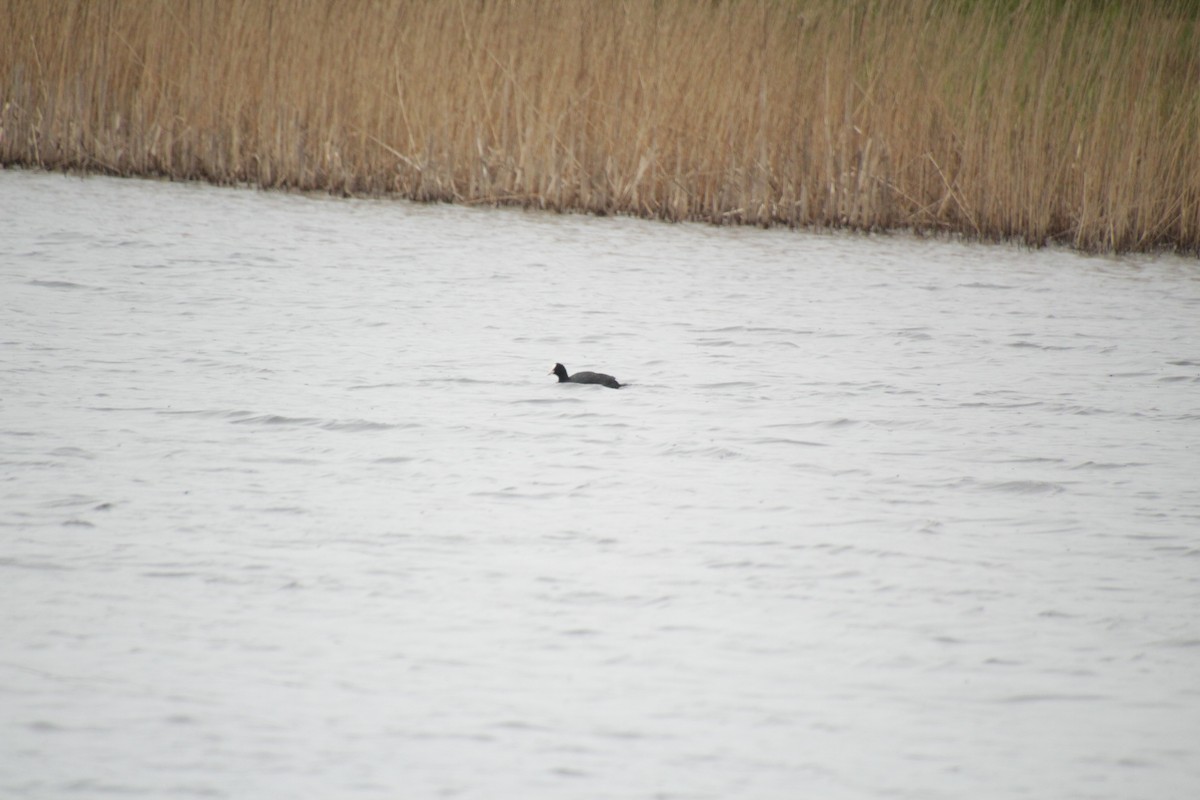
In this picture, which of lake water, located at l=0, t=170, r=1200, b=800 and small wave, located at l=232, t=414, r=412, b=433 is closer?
lake water, located at l=0, t=170, r=1200, b=800

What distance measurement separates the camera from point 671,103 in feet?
30.8

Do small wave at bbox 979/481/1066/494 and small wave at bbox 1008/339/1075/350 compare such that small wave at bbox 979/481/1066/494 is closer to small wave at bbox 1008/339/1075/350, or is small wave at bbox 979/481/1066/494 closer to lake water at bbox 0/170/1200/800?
lake water at bbox 0/170/1200/800

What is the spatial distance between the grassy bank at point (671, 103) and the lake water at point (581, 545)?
2.19m

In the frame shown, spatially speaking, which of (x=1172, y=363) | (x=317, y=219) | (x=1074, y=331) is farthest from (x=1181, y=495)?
(x=317, y=219)

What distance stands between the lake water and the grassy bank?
86.3 inches

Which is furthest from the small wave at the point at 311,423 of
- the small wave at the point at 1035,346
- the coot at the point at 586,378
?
the small wave at the point at 1035,346

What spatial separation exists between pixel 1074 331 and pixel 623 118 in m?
3.50

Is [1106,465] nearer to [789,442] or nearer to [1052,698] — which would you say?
[789,442]

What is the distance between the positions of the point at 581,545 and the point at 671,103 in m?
6.22

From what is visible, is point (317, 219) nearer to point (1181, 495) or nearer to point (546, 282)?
point (546, 282)

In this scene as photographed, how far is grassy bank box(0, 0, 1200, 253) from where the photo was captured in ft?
30.2

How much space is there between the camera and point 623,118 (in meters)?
9.44

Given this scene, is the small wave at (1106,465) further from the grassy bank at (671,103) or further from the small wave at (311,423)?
the grassy bank at (671,103)

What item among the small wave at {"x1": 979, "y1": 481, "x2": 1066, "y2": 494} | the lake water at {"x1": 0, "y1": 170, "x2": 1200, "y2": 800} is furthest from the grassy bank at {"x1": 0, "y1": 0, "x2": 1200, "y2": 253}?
the small wave at {"x1": 979, "y1": 481, "x2": 1066, "y2": 494}
